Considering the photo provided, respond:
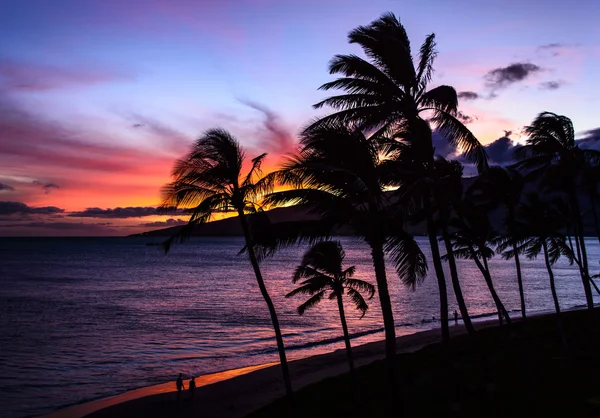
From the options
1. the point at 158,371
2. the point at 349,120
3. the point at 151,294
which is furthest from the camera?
the point at 151,294

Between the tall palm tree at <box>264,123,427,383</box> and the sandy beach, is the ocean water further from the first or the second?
the tall palm tree at <box>264,123,427,383</box>

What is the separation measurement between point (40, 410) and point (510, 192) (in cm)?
2308

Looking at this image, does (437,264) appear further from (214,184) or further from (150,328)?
(150,328)

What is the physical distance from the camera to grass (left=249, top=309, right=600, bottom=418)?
1205cm

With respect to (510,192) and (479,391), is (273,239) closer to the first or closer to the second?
(479,391)

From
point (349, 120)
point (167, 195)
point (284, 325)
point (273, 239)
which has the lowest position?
point (284, 325)

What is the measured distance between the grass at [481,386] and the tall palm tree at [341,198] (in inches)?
89.8

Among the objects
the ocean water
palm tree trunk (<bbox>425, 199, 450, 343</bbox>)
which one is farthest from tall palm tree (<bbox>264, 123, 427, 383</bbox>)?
the ocean water

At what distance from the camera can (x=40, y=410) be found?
75.1ft

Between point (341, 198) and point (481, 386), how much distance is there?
637 cm

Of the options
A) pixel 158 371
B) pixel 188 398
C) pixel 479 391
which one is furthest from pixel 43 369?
pixel 479 391

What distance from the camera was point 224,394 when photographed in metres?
24.9

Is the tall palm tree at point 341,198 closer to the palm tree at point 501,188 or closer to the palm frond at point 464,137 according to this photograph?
the palm frond at point 464,137

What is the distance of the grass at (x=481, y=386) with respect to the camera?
39.5 ft
